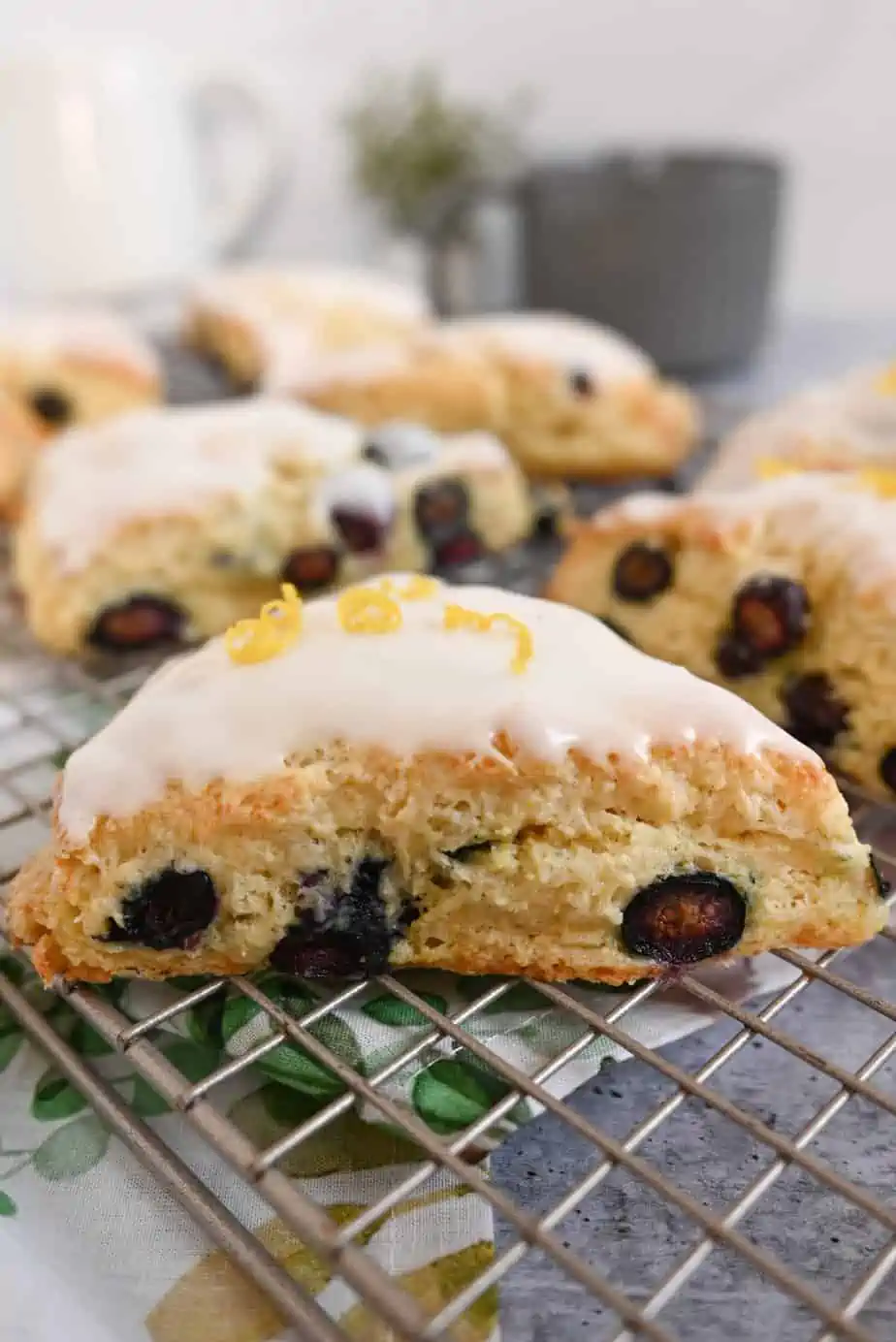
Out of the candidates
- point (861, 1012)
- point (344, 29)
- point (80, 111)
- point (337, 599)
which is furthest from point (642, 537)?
point (344, 29)

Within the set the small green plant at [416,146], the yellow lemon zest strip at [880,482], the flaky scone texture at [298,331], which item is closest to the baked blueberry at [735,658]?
the yellow lemon zest strip at [880,482]

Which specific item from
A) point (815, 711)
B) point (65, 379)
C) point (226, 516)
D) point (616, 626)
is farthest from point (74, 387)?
point (815, 711)

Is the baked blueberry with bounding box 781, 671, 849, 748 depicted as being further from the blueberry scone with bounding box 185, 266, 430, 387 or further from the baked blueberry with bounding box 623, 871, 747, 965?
the blueberry scone with bounding box 185, 266, 430, 387

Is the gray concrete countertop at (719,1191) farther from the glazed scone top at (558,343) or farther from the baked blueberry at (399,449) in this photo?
the glazed scone top at (558,343)

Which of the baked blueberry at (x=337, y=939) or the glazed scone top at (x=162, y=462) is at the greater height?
the glazed scone top at (x=162, y=462)

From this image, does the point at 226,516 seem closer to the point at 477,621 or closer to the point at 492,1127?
the point at 477,621

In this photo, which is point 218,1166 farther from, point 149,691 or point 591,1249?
point 149,691
